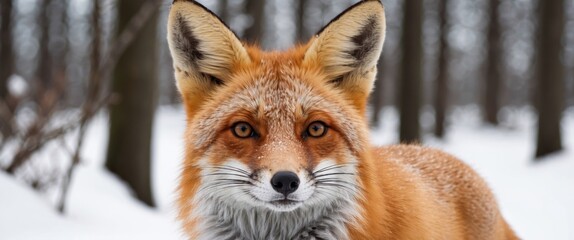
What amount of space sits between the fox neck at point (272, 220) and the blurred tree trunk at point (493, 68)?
24.0 m

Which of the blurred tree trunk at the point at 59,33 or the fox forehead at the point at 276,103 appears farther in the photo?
the blurred tree trunk at the point at 59,33

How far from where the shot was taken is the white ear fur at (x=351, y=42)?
3021 millimetres

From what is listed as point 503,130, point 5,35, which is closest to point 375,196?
point 5,35

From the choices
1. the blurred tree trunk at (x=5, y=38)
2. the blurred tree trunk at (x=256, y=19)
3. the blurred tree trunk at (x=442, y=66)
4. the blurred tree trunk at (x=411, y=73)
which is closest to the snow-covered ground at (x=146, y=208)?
the blurred tree trunk at (x=411, y=73)

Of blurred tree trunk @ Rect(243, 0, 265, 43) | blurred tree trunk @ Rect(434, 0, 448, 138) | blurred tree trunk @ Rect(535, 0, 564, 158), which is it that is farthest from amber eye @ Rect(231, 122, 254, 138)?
blurred tree trunk @ Rect(434, 0, 448, 138)

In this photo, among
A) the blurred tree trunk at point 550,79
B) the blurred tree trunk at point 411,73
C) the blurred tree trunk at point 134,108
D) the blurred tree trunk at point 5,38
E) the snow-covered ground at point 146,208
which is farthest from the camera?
the blurred tree trunk at point 5,38

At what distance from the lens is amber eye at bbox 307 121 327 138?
8.96 feet

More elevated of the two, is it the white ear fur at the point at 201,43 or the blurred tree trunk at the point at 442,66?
the white ear fur at the point at 201,43

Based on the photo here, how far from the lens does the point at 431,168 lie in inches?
153

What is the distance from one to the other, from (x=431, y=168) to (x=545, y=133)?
10289mm

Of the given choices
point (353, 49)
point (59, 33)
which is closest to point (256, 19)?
point (353, 49)

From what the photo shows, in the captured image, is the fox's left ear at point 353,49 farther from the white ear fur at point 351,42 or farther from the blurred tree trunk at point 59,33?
the blurred tree trunk at point 59,33

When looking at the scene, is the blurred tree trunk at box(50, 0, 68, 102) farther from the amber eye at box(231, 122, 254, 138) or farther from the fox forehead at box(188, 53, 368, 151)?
the amber eye at box(231, 122, 254, 138)

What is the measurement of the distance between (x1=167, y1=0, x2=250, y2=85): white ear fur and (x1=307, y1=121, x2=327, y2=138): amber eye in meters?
0.64
